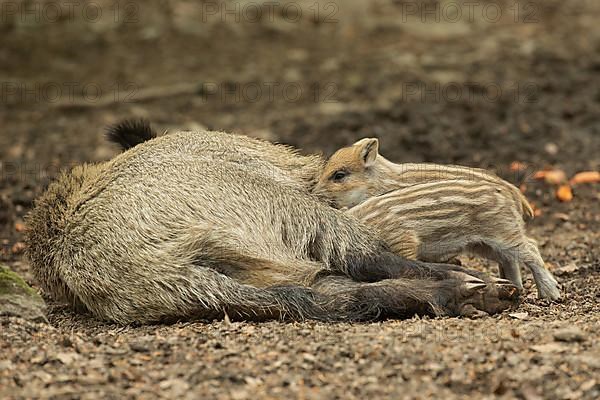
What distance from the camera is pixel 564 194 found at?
9.23 metres

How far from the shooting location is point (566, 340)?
5234mm

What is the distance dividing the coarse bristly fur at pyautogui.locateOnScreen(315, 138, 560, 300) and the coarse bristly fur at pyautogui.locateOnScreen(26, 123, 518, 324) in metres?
0.15

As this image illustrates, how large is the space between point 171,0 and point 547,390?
36.3 ft

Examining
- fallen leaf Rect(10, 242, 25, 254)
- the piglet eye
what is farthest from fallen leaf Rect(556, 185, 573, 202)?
fallen leaf Rect(10, 242, 25, 254)

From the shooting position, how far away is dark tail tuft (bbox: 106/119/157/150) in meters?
7.55

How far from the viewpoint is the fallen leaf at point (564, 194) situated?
362 inches

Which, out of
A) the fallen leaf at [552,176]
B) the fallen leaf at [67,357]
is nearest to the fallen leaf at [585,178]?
the fallen leaf at [552,176]

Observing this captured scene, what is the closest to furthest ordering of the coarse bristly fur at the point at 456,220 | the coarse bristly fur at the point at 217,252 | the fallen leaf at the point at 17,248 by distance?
the coarse bristly fur at the point at 217,252 < the coarse bristly fur at the point at 456,220 < the fallen leaf at the point at 17,248

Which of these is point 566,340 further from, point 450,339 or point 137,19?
point 137,19

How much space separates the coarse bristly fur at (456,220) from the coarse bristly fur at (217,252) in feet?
0.51

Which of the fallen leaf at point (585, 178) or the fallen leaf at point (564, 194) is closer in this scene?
the fallen leaf at point (564, 194)

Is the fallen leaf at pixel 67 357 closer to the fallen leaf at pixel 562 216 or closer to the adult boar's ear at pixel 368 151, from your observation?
the adult boar's ear at pixel 368 151

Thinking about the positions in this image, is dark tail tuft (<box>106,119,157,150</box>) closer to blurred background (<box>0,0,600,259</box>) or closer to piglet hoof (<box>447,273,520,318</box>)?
blurred background (<box>0,0,600,259</box>)

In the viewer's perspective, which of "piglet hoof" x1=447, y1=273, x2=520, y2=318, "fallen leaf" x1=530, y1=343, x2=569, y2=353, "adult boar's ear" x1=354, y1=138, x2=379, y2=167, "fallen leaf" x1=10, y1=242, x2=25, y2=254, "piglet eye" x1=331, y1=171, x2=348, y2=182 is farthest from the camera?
"fallen leaf" x1=10, y1=242, x2=25, y2=254
